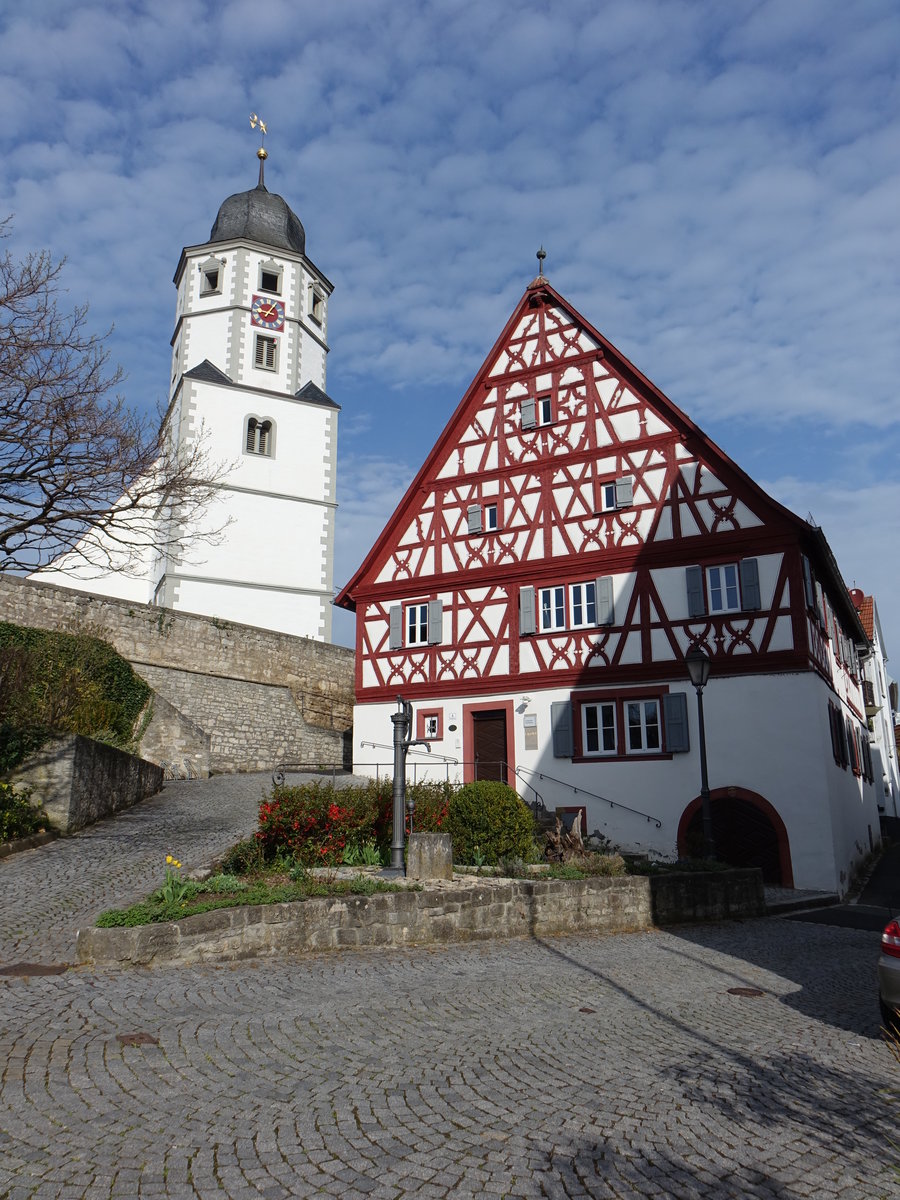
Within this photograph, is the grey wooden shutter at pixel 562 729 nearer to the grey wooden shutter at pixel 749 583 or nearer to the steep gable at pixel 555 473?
the steep gable at pixel 555 473

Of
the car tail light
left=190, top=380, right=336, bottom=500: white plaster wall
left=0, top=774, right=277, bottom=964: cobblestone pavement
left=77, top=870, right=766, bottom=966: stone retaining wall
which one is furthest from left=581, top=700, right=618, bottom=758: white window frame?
left=190, top=380, right=336, bottom=500: white plaster wall

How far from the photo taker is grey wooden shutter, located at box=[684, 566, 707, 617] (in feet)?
70.0

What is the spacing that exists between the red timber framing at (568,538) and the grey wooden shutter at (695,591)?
0.50 ft

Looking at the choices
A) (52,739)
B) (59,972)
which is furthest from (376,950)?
(52,739)

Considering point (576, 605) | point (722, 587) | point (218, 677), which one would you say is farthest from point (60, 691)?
point (722, 587)

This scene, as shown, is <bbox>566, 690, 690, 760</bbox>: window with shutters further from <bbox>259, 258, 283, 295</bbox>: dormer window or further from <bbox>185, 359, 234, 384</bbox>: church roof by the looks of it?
<bbox>259, 258, 283, 295</bbox>: dormer window

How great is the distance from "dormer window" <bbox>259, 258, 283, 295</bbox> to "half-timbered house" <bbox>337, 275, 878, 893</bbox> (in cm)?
2035

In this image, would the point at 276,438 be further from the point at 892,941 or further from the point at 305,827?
the point at 892,941

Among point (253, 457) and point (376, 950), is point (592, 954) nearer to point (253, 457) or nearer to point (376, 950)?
point (376, 950)

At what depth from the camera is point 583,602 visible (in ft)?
75.5

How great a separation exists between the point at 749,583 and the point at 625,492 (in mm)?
3860

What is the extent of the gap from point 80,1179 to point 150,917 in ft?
15.3

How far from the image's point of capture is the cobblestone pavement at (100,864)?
937 cm

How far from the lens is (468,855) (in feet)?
48.7
